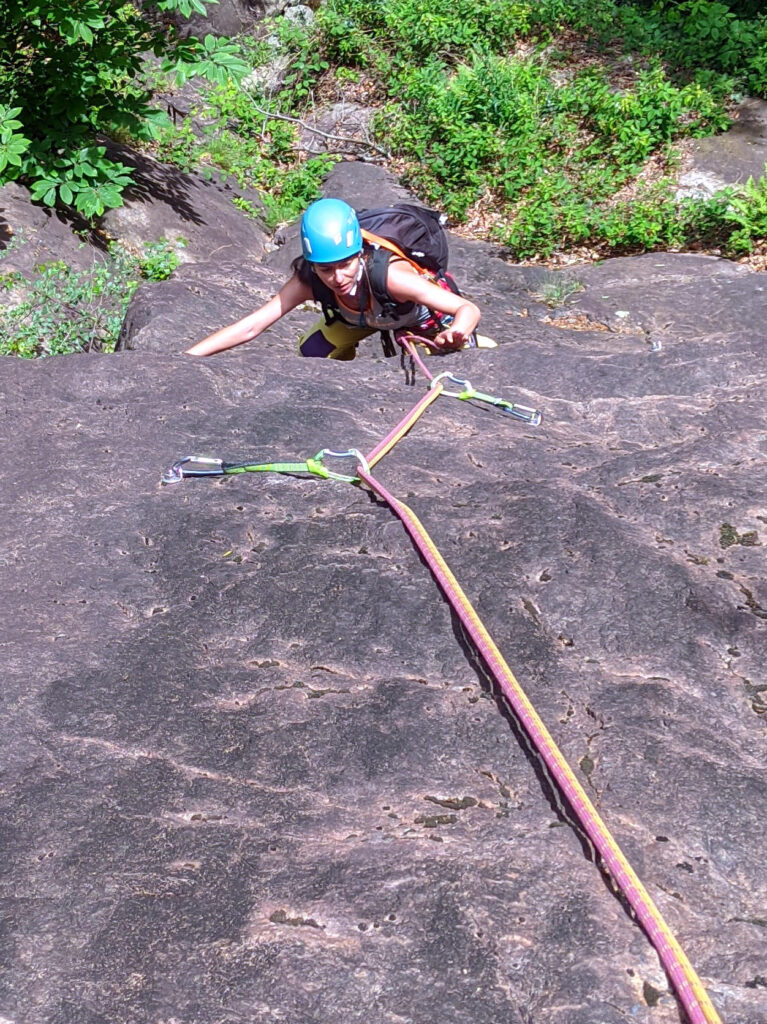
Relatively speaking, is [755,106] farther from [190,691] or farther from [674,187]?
[190,691]

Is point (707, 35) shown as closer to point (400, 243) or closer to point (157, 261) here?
point (157, 261)

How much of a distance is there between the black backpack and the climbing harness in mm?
268

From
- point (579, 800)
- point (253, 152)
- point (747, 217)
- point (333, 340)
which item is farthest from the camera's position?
point (253, 152)

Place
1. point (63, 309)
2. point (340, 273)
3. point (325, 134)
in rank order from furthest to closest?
point (325, 134) < point (63, 309) < point (340, 273)

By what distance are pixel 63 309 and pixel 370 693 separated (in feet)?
12.4

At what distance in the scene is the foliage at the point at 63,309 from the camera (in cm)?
480

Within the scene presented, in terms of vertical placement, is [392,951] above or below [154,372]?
below

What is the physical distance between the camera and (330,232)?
328 centimetres

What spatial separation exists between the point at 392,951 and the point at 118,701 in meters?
0.83

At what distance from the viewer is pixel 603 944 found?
4.89 feet

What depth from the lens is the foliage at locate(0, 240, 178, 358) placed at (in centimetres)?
480

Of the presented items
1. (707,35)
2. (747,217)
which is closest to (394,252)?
(747,217)

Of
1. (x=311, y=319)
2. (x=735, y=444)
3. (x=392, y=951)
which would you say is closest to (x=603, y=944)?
(x=392, y=951)

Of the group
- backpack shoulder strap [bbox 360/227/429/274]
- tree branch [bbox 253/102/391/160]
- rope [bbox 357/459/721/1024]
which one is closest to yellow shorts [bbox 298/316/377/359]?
backpack shoulder strap [bbox 360/227/429/274]
